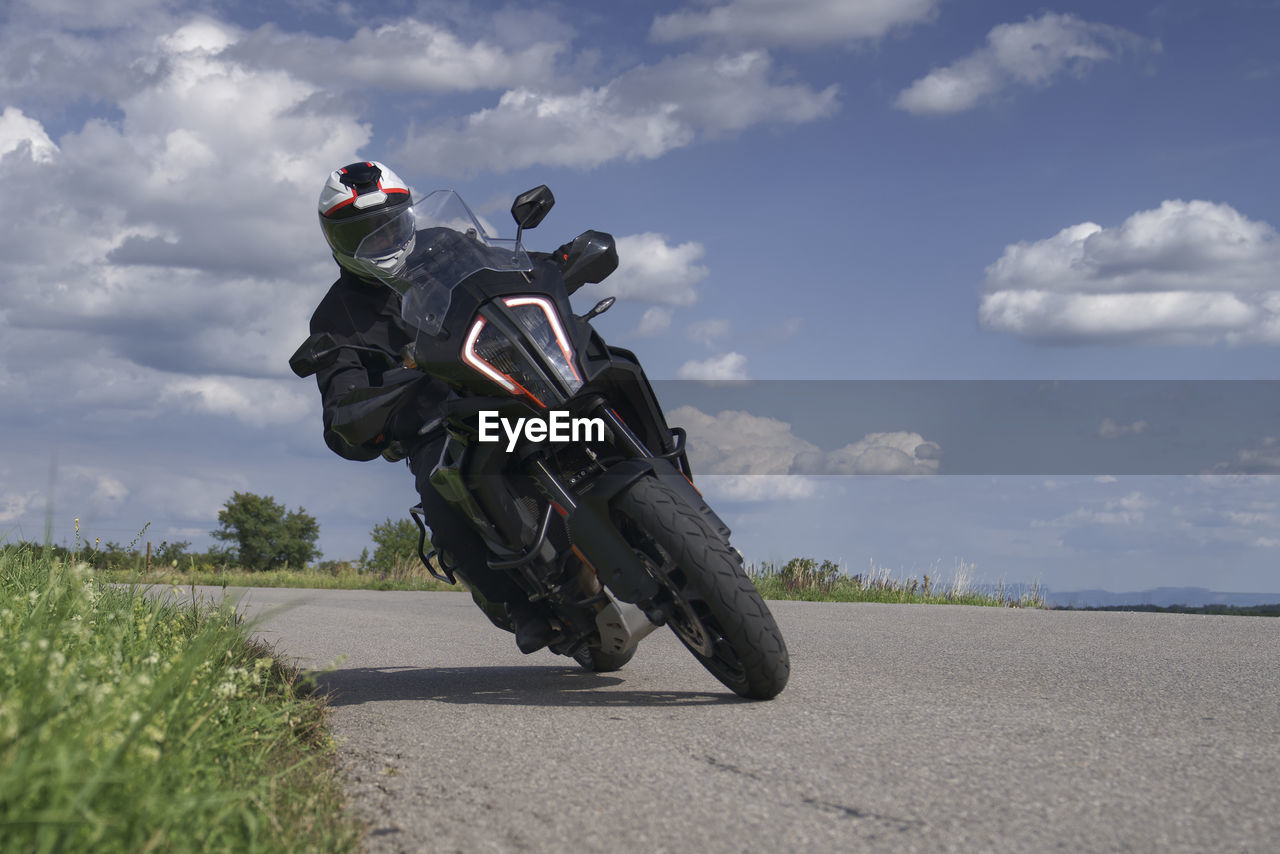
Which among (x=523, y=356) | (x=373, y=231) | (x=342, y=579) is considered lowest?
(x=342, y=579)

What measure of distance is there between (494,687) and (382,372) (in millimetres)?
1650

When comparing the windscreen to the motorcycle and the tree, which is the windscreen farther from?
the tree

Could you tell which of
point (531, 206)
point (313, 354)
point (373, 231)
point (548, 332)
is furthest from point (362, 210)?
→ point (548, 332)

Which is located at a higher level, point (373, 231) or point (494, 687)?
point (373, 231)

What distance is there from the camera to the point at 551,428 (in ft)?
12.8

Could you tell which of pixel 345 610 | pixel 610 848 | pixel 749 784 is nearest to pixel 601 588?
pixel 749 784

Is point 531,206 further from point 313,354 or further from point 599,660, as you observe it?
point 599,660

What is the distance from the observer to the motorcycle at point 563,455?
12.4 ft

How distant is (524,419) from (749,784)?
5.72 feet

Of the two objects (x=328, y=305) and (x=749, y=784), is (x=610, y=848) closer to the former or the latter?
(x=749, y=784)

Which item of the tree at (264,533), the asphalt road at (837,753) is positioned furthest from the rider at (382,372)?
the tree at (264,533)

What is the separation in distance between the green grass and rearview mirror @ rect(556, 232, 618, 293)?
79.0 inches

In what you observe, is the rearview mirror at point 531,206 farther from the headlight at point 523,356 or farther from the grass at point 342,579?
the grass at point 342,579

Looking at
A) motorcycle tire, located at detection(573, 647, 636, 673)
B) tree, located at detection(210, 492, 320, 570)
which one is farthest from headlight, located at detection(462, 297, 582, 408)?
tree, located at detection(210, 492, 320, 570)
